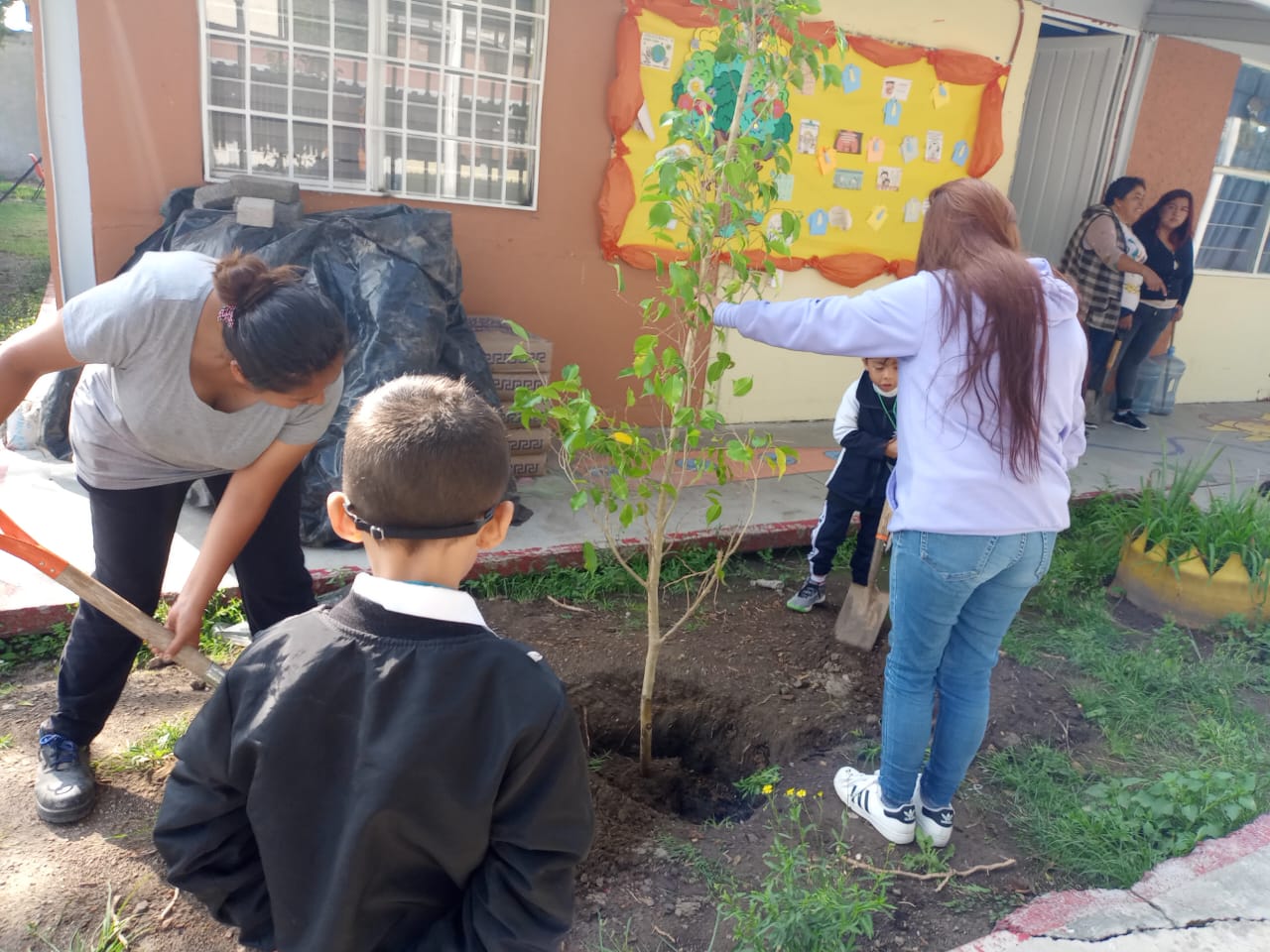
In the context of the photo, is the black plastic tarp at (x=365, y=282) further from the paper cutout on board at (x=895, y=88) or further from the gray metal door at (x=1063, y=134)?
the gray metal door at (x=1063, y=134)

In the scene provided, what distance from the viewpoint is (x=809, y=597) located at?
3984 mm

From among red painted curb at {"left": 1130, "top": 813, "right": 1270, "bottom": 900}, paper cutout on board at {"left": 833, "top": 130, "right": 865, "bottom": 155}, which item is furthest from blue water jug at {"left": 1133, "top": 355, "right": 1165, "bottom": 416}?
red painted curb at {"left": 1130, "top": 813, "right": 1270, "bottom": 900}

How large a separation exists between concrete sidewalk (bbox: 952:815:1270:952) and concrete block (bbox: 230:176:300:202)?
4015 millimetres

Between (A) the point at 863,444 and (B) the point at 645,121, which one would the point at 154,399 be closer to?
(A) the point at 863,444

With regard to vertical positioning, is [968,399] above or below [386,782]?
above

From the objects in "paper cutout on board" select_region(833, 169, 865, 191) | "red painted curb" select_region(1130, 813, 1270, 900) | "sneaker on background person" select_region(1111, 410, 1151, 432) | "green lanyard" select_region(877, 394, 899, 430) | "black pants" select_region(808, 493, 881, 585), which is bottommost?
"sneaker on background person" select_region(1111, 410, 1151, 432)

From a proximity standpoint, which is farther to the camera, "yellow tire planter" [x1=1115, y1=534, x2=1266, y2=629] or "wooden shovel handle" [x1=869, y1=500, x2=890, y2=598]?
"yellow tire planter" [x1=1115, y1=534, x2=1266, y2=629]

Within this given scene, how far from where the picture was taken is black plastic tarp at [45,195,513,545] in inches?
154

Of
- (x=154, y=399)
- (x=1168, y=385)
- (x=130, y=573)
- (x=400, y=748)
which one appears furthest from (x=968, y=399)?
(x=1168, y=385)

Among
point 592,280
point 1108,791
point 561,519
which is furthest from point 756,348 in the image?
point 1108,791

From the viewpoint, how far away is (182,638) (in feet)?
6.72

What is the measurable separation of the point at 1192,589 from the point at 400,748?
13.5ft

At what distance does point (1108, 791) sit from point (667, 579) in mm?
1878

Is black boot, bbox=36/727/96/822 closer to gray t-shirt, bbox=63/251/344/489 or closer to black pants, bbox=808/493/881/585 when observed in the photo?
gray t-shirt, bbox=63/251/344/489
